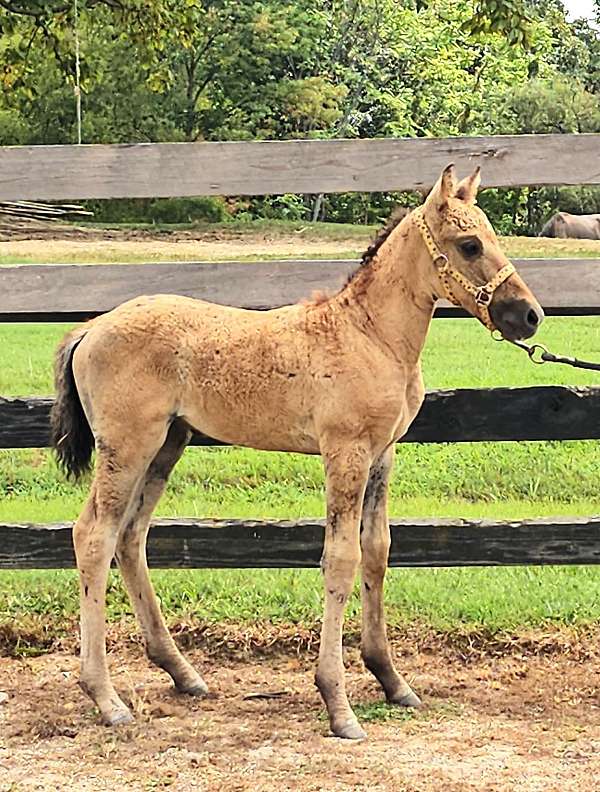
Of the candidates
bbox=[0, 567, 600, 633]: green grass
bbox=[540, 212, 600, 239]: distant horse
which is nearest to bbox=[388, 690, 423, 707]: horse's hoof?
bbox=[0, 567, 600, 633]: green grass

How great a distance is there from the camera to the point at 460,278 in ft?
12.2

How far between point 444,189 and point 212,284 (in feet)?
4.37

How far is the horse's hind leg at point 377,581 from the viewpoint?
4090 mm

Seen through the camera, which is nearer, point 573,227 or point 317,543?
point 317,543

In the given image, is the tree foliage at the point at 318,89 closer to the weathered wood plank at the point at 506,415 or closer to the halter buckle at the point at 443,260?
the weathered wood plank at the point at 506,415

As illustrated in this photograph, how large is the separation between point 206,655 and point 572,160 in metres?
2.50

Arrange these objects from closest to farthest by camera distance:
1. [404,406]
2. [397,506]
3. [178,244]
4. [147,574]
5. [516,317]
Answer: [516,317] < [404,406] < [147,574] < [397,506] < [178,244]

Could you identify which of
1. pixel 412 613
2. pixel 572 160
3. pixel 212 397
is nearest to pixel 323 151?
pixel 572 160

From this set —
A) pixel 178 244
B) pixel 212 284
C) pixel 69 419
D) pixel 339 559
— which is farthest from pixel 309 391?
pixel 178 244

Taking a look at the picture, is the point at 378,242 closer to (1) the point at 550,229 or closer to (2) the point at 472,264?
(2) the point at 472,264

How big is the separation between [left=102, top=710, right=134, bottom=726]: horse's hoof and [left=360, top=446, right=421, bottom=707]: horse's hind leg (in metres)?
0.86

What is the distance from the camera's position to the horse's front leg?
3.78 meters

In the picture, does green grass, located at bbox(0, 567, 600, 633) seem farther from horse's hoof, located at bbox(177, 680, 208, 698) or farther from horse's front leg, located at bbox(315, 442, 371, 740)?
horse's front leg, located at bbox(315, 442, 371, 740)

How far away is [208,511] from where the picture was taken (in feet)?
19.5
